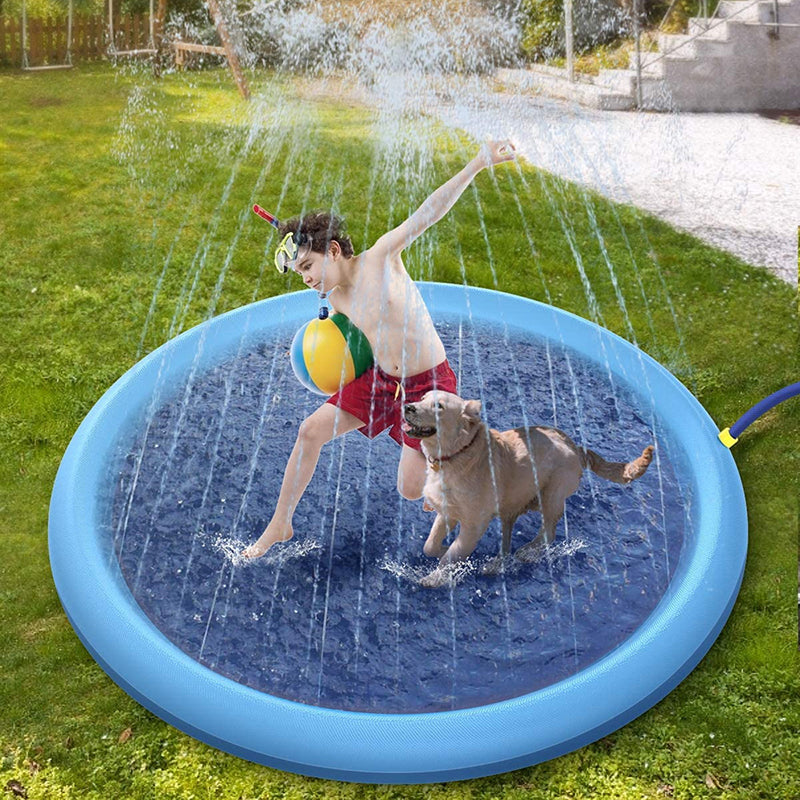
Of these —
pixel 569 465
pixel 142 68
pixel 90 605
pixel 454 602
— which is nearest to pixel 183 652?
pixel 90 605

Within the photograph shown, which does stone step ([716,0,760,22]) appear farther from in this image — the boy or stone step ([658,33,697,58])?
the boy

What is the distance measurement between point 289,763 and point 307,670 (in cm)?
45

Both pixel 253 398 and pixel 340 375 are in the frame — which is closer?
pixel 340 375

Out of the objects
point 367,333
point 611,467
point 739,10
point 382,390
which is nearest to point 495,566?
point 611,467

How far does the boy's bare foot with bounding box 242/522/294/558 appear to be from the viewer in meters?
4.70

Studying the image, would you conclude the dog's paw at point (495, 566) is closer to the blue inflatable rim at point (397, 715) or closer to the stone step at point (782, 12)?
the blue inflatable rim at point (397, 715)

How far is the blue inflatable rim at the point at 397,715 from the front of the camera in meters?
3.76

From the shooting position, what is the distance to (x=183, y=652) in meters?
4.19

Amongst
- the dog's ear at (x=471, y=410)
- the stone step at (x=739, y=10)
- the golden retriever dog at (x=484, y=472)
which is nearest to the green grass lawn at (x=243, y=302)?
the golden retriever dog at (x=484, y=472)

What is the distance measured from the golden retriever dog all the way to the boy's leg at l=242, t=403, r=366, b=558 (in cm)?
44

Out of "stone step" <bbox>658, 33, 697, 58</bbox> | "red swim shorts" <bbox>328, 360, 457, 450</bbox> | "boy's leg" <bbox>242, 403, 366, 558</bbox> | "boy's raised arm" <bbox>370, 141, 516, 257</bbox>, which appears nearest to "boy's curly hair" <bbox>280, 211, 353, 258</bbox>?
"boy's raised arm" <bbox>370, 141, 516, 257</bbox>

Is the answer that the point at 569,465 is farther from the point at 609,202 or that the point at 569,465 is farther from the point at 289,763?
the point at 609,202

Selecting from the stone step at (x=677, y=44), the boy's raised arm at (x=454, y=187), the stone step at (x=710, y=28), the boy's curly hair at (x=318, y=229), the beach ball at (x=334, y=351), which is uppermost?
the stone step at (x=710, y=28)

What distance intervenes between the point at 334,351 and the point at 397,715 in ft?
5.41
